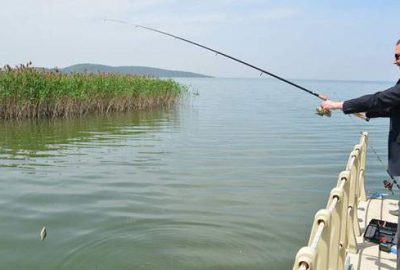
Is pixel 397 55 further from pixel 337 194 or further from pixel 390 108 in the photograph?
pixel 337 194

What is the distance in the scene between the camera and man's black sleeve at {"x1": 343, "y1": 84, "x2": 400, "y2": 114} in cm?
366

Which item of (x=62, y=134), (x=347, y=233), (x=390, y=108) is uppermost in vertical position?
(x=390, y=108)

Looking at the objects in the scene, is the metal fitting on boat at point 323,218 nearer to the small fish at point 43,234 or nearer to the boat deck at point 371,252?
the boat deck at point 371,252

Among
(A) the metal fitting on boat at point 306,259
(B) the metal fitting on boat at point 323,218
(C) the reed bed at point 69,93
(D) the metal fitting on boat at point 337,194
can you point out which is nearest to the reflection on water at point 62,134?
(C) the reed bed at point 69,93

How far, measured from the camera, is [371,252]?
5113 millimetres

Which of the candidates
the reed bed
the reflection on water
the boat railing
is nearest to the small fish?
the boat railing

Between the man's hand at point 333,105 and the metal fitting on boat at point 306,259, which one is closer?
the metal fitting on boat at point 306,259

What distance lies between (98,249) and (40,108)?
1703 centimetres

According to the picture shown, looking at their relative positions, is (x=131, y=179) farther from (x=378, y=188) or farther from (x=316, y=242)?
(x=316, y=242)

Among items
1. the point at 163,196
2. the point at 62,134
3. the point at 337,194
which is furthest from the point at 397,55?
the point at 62,134

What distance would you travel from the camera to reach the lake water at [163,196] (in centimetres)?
627

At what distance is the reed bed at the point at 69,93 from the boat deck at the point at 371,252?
1738 cm

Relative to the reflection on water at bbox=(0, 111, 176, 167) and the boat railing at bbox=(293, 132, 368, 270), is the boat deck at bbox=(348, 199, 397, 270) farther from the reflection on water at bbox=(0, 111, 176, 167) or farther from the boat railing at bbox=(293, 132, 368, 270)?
the reflection on water at bbox=(0, 111, 176, 167)

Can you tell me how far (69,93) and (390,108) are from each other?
69.2ft
